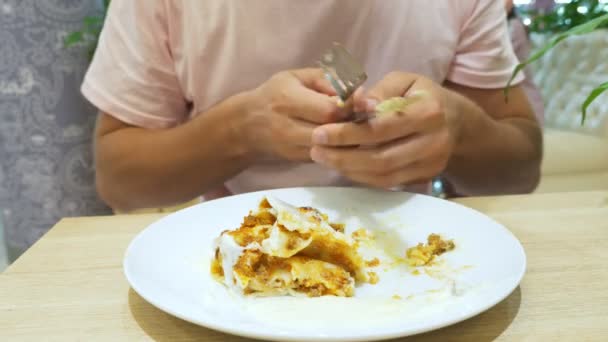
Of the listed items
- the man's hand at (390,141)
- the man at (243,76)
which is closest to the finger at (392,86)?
the man's hand at (390,141)

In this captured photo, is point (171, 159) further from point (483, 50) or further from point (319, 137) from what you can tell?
point (483, 50)

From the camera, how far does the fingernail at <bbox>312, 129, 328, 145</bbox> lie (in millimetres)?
655

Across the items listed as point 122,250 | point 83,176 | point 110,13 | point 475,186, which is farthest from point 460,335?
point 83,176

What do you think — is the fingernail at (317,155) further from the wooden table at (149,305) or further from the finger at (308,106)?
the wooden table at (149,305)

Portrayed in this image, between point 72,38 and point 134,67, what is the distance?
3.47 ft

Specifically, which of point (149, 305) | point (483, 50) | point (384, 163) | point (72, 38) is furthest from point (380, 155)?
point (72, 38)

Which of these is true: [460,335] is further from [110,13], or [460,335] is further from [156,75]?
[110,13]

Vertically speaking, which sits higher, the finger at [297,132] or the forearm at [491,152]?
the finger at [297,132]

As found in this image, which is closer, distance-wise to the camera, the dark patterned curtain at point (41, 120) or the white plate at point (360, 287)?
the white plate at point (360, 287)

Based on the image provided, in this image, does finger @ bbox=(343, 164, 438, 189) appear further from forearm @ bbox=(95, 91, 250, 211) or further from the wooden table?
forearm @ bbox=(95, 91, 250, 211)

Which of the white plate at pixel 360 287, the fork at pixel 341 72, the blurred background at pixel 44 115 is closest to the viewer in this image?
the white plate at pixel 360 287

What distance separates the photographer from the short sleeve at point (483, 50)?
1013 mm

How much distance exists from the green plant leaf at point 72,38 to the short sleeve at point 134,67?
974mm

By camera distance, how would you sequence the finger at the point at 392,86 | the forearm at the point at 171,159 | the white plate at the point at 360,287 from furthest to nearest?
1. the forearm at the point at 171,159
2. the finger at the point at 392,86
3. the white plate at the point at 360,287
